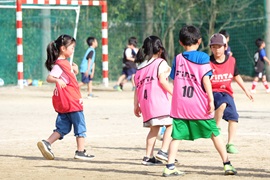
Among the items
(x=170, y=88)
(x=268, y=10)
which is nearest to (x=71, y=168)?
(x=170, y=88)

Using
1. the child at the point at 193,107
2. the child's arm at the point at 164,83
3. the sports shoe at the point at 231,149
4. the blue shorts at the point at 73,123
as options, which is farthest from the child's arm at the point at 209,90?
the blue shorts at the point at 73,123

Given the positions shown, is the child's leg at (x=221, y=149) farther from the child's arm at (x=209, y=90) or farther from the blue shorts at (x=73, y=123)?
the blue shorts at (x=73, y=123)

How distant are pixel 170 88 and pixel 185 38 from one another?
91cm

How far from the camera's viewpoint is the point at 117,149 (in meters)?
11.1

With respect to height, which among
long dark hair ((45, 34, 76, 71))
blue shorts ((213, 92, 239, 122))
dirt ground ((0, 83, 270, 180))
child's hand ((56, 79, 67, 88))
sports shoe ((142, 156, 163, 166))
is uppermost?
long dark hair ((45, 34, 76, 71))

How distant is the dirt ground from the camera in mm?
8953

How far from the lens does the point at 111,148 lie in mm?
11273

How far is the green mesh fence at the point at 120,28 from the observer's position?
26.1 m

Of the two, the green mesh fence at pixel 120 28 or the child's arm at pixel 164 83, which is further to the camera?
the green mesh fence at pixel 120 28

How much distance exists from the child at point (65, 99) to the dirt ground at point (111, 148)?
8.3 inches

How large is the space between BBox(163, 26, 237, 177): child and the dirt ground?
31 cm

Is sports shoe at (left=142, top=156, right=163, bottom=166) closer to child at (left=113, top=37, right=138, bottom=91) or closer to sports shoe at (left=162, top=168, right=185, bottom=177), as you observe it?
sports shoe at (left=162, top=168, right=185, bottom=177)

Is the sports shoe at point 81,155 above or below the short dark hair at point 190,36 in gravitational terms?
below

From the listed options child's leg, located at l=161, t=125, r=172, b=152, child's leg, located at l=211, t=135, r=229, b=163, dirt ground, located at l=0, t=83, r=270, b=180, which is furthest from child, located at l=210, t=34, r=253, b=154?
child's leg, located at l=211, t=135, r=229, b=163
